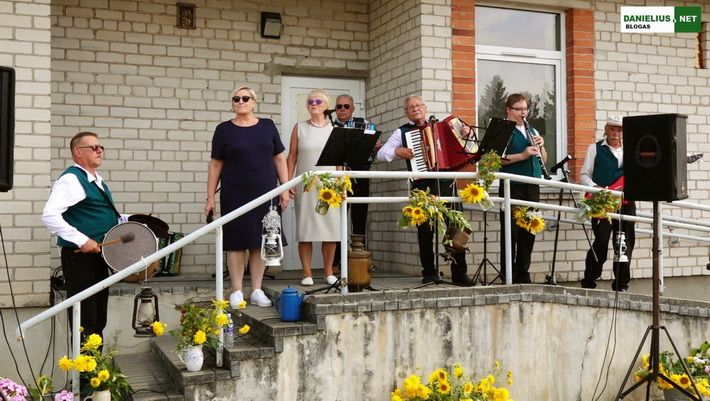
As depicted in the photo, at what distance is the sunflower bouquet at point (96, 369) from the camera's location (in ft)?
14.7

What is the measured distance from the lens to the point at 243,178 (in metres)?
5.64

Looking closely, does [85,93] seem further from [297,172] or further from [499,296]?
[499,296]

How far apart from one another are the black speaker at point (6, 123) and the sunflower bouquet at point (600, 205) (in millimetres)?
4029

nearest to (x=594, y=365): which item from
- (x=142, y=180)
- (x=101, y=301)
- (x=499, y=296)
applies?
(x=499, y=296)

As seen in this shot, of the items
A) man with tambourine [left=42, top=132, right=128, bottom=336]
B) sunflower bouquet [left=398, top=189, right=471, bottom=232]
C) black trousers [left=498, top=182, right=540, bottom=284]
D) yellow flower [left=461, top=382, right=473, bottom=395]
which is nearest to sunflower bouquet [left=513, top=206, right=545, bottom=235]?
black trousers [left=498, top=182, right=540, bottom=284]

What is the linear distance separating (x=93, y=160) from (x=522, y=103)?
11.3 feet

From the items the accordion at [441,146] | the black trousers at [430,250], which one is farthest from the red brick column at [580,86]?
the accordion at [441,146]

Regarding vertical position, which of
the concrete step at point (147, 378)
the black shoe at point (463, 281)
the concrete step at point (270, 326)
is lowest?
the concrete step at point (147, 378)

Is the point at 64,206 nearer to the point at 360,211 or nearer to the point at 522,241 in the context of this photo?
the point at 360,211

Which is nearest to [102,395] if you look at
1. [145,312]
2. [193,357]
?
[193,357]

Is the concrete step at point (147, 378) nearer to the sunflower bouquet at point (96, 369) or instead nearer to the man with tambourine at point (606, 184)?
the sunflower bouquet at point (96, 369)

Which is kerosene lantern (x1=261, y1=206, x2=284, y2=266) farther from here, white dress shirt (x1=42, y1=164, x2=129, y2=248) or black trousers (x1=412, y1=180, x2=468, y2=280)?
black trousers (x1=412, y1=180, x2=468, y2=280)

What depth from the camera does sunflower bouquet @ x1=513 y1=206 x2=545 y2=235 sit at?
19.6 ft

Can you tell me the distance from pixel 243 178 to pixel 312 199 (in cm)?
72
